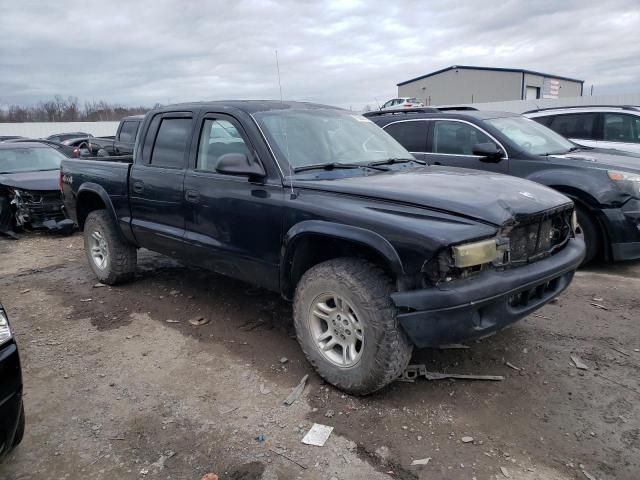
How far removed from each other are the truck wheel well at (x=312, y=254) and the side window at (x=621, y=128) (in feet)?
22.3

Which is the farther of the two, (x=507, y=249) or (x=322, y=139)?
(x=322, y=139)

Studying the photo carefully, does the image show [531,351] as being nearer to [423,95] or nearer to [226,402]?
[226,402]

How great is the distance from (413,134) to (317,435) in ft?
16.2

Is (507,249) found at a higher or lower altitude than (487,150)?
lower

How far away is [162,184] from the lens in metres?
4.40

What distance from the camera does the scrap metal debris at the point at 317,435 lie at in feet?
9.04

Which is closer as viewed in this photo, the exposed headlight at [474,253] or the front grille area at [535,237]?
the exposed headlight at [474,253]

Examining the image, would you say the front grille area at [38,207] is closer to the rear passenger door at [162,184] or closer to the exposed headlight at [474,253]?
Answer: the rear passenger door at [162,184]

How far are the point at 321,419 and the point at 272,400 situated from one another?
1.27 ft

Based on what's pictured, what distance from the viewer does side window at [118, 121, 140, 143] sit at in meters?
11.4

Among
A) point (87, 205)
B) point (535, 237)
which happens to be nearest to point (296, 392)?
point (535, 237)

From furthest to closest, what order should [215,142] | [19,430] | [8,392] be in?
[215,142] → [19,430] → [8,392]

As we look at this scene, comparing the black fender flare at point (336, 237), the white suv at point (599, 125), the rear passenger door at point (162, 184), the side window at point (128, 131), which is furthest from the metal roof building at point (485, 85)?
the black fender flare at point (336, 237)

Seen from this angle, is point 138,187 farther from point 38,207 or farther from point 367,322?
point 38,207
